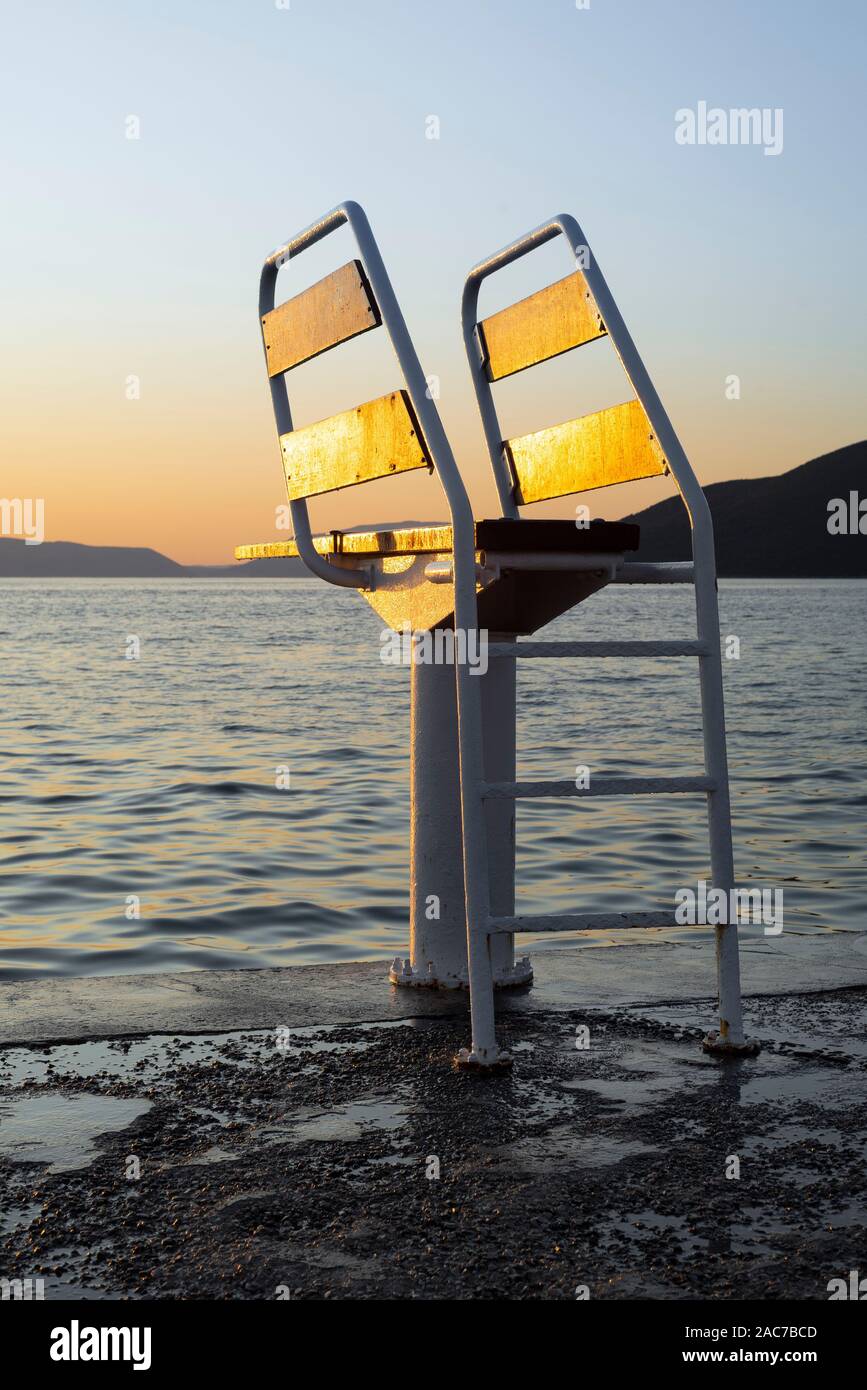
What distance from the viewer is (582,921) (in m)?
3.62

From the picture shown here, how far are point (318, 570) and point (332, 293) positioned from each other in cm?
78

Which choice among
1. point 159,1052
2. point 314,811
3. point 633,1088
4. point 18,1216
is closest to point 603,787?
point 633,1088

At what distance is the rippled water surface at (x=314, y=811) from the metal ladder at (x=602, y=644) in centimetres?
264

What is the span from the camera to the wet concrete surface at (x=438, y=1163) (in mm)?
2406

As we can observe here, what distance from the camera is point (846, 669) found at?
33.8 meters

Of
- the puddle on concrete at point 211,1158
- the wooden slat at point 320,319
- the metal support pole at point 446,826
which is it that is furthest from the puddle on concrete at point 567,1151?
the wooden slat at point 320,319

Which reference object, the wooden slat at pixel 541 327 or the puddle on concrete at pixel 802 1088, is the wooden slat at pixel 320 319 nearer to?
the wooden slat at pixel 541 327

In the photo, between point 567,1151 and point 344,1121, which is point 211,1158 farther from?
point 567,1151

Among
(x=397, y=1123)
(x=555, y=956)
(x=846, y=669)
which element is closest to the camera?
(x=397, y=1123)

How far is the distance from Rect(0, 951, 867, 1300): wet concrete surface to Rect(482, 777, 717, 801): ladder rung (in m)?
0.68

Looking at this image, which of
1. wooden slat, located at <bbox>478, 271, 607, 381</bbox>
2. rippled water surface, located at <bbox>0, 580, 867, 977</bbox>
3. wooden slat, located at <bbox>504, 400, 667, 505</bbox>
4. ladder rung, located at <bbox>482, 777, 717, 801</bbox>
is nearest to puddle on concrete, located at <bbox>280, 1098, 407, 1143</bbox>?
ladder rung, located at <bbox>482, 777, 717, 801</bbox>

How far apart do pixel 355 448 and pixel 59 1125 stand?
6.21 feet
